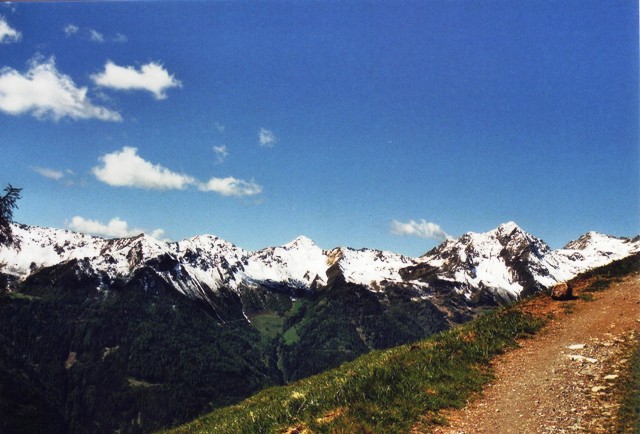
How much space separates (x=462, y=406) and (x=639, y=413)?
16.2 feet

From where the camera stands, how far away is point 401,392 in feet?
49.6

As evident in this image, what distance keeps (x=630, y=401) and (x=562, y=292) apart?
12.2m

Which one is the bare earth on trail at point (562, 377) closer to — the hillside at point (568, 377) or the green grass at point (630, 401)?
the hillside at point (568, 377)

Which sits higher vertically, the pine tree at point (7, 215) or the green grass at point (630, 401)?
the pine tree at point (7, 215)

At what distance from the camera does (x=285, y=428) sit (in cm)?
1398

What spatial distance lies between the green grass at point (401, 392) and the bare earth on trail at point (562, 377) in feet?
2.16

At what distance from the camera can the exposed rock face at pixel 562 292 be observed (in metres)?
24.4

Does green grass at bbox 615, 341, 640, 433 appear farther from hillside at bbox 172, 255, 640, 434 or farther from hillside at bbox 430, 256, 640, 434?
hillside at bbox 172, 255, 640, 434

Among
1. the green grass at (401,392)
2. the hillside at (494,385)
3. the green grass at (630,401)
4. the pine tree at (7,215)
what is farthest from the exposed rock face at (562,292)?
the pine tree at (7,215)

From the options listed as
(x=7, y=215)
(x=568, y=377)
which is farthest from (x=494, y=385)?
(x=7, y=215)

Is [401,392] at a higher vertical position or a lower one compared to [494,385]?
higher

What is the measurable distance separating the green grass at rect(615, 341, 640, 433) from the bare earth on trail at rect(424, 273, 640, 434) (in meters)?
0.27

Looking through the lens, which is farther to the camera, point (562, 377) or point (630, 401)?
point (562, 377)

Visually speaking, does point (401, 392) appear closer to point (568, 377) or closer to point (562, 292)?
point (568, 377)
